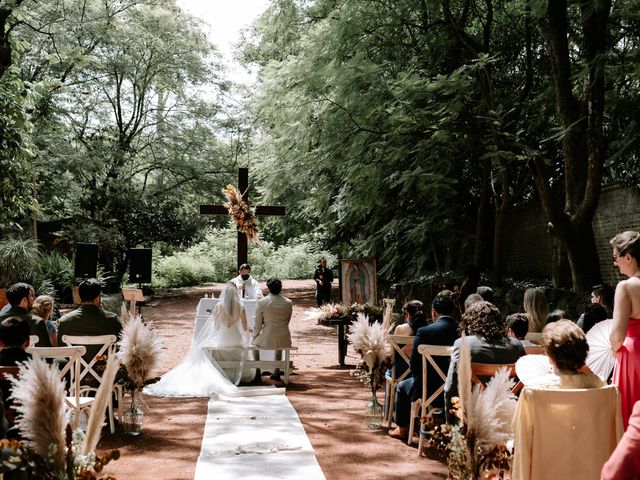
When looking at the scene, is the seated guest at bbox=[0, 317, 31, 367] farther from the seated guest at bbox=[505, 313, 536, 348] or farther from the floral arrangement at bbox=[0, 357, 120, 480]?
the seated guest at bbox=[505, 313, 536, 348]

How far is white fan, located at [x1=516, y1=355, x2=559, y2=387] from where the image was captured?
130 inches

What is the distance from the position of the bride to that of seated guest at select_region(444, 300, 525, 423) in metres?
4.77

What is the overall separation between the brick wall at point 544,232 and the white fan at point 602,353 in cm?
762

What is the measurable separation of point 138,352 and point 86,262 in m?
12.8

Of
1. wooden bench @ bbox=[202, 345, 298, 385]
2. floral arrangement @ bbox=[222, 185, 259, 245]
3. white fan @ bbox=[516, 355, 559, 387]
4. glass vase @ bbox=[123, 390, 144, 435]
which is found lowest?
glass vase @ bbox=[123, 390, 144, 435]

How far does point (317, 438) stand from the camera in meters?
6.77

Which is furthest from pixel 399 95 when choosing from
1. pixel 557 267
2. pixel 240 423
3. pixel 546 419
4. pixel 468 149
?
pixel 546 419

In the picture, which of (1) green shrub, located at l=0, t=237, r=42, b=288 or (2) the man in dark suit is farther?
(1) green shrub, located at l=0, t=237, r=42, b=288

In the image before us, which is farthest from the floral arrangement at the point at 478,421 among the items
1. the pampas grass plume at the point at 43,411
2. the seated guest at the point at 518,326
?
the seated guest at the point at 518,326

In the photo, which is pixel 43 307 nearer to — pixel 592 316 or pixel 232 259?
pixel 592 316

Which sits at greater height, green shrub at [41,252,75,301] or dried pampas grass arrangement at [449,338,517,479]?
green shrub at [41,252,75,301]

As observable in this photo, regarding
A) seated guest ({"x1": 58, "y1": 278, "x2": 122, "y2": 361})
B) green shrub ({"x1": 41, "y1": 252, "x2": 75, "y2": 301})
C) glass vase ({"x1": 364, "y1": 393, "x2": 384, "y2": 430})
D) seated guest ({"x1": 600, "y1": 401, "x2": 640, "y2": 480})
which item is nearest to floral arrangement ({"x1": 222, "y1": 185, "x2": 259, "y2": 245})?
glass vase ({"x1": 364, "y1": 393, "x2": 384, "y2": 430})

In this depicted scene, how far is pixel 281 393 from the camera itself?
916 centimetres

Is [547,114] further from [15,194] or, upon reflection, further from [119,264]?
[119,264]
